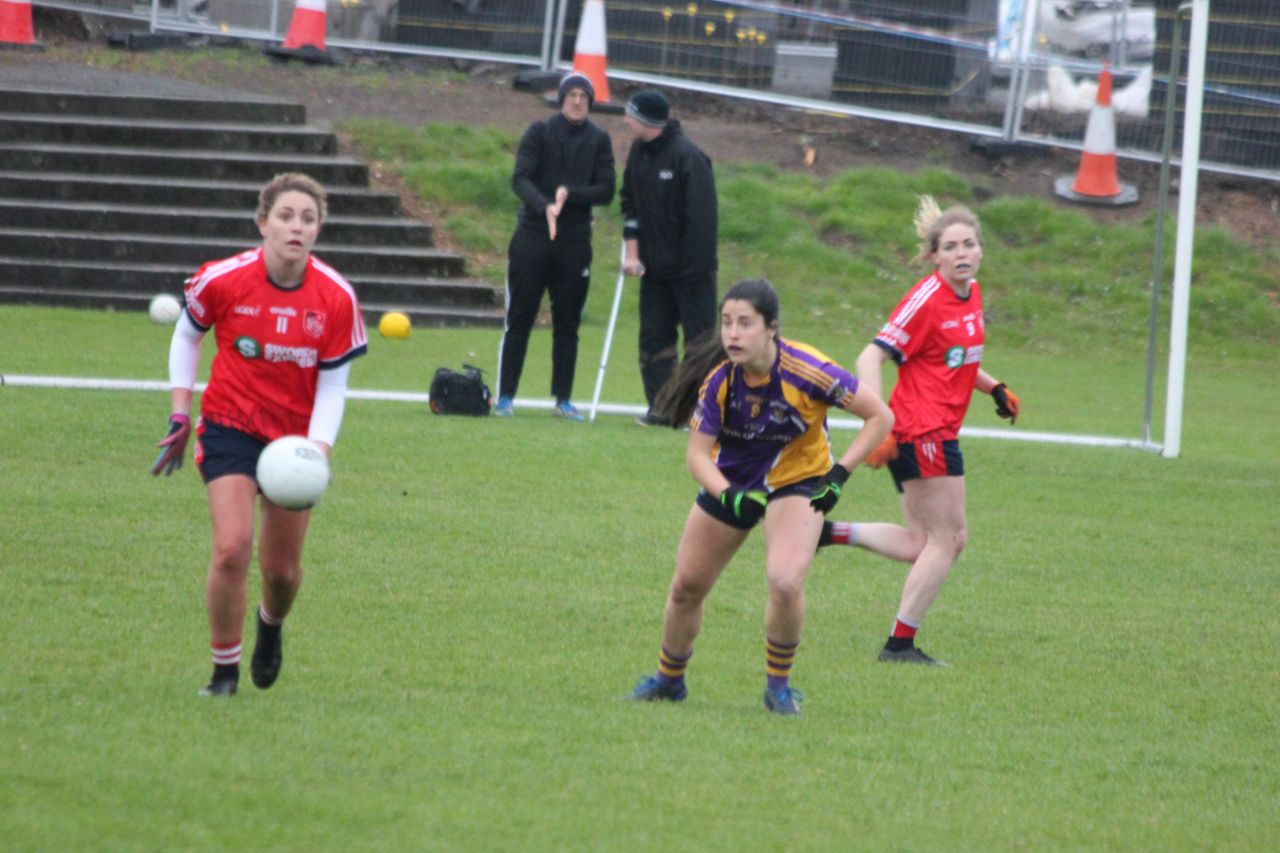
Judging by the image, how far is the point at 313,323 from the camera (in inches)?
219

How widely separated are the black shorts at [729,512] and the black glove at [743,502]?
0.28 feet

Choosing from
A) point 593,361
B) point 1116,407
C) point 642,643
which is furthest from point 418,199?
point 642,643

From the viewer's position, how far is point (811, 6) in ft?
68.7

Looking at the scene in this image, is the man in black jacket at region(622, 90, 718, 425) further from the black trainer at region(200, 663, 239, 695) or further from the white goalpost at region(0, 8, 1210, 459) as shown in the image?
the black trainer at region(200, 663, 239, 695)

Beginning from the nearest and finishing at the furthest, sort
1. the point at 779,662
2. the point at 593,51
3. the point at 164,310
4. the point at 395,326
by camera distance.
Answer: the point at 779,662
the point at 164,310
the point at 395,326
the point at 593,51

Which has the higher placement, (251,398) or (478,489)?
(251,398)

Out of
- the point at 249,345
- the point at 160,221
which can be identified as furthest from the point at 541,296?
the point at 249,345

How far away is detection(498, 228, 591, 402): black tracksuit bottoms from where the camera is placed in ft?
40.6

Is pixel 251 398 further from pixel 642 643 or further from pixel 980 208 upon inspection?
pixel 980 208

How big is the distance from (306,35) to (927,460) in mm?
16443

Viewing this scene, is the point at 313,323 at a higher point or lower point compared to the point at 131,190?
higher

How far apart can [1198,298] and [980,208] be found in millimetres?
2729

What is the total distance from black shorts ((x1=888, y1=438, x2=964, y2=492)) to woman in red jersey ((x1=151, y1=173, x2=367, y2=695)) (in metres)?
2.38

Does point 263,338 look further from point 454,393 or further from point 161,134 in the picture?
point 161,134
